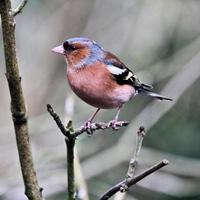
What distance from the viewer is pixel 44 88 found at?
8.70 meters

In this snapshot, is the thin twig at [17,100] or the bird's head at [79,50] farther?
the bird's head at [79,50]

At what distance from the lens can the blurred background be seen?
5863 mm

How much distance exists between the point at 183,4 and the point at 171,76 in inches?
36.8

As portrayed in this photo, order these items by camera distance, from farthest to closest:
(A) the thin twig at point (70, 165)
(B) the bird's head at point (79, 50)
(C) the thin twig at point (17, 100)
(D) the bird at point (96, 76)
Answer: (B) the bird's head at point (79, 50), (D) the bird at point (96, 76), (A) the thin twig at point (70, 165), (C) the thin twig at point (17, 100)

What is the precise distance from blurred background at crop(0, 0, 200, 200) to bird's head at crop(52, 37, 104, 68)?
137 centimetres

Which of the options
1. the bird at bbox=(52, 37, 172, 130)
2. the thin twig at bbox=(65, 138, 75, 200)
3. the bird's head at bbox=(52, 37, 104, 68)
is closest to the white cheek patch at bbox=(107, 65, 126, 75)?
the bird at bbox=(52, 37, 172, 130)

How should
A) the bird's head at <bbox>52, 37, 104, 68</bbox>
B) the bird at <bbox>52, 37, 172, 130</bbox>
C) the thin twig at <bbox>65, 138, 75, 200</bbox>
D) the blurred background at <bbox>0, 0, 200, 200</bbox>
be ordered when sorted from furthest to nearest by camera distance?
1. the blurred background at <bbox>0, 0, 200, 200</bbox>
2. the bird's head at <bbox>52, 37, 104, 68</bbox>
3. the bird at <bbox>52, 37, 172, 130</bbox>
4. the thin twig at <bbox>65, 138, 75, 200</bbox>

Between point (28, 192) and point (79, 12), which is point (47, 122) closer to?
point (79, 12)

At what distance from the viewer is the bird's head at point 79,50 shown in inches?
125

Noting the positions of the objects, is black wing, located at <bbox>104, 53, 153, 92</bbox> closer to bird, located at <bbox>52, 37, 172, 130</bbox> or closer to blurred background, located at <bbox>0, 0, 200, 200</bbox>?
bird, located at <bbox>52, 37, 172, 130</bbox>

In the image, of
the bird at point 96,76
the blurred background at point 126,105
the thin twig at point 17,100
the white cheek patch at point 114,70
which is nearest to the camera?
the thin twig at point 17,100

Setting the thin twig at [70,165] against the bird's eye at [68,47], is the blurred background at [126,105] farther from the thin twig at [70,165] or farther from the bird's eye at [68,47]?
the thin twig at [70,165]

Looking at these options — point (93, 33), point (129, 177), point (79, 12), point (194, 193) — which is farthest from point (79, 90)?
point (79, 12)

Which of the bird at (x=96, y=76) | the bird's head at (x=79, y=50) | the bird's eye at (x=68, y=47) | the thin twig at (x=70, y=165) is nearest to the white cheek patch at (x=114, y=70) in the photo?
the bird at (x=96, y=76)
